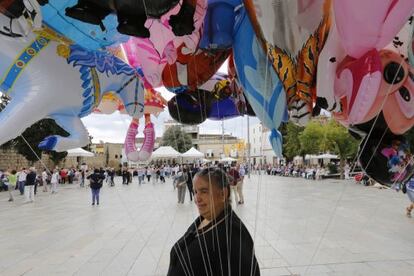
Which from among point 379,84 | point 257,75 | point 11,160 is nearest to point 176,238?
point 257,75

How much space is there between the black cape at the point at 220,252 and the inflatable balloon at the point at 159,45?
1145mm

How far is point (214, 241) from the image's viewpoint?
1.85 meters

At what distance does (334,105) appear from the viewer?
2449 millimetres

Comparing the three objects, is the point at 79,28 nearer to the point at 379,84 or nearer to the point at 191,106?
the point at 191,106

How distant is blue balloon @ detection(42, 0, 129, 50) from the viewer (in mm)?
1814

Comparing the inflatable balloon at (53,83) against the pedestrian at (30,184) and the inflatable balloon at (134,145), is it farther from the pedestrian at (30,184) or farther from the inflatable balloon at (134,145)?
the pedestrian at (30,184)

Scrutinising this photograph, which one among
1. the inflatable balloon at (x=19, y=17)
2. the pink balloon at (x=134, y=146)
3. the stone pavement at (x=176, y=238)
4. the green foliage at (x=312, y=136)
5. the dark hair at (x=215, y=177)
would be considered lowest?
the stone pavement at (x=176, y=238)

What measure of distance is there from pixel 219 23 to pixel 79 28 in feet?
3.04

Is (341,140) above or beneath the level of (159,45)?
above

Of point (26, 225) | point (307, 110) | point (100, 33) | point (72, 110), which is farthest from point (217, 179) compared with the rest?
point (26, 225)

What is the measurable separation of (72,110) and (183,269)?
1554 millimetres

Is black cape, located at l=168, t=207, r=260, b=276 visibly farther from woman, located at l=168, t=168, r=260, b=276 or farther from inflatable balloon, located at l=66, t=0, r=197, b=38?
inflatable balloon, located at l=66, t=0, r=197, b=38

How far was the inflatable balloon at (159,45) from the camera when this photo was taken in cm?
210

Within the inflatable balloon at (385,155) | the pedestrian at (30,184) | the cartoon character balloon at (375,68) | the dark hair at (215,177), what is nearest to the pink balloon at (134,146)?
the dark hair at (215,177)
